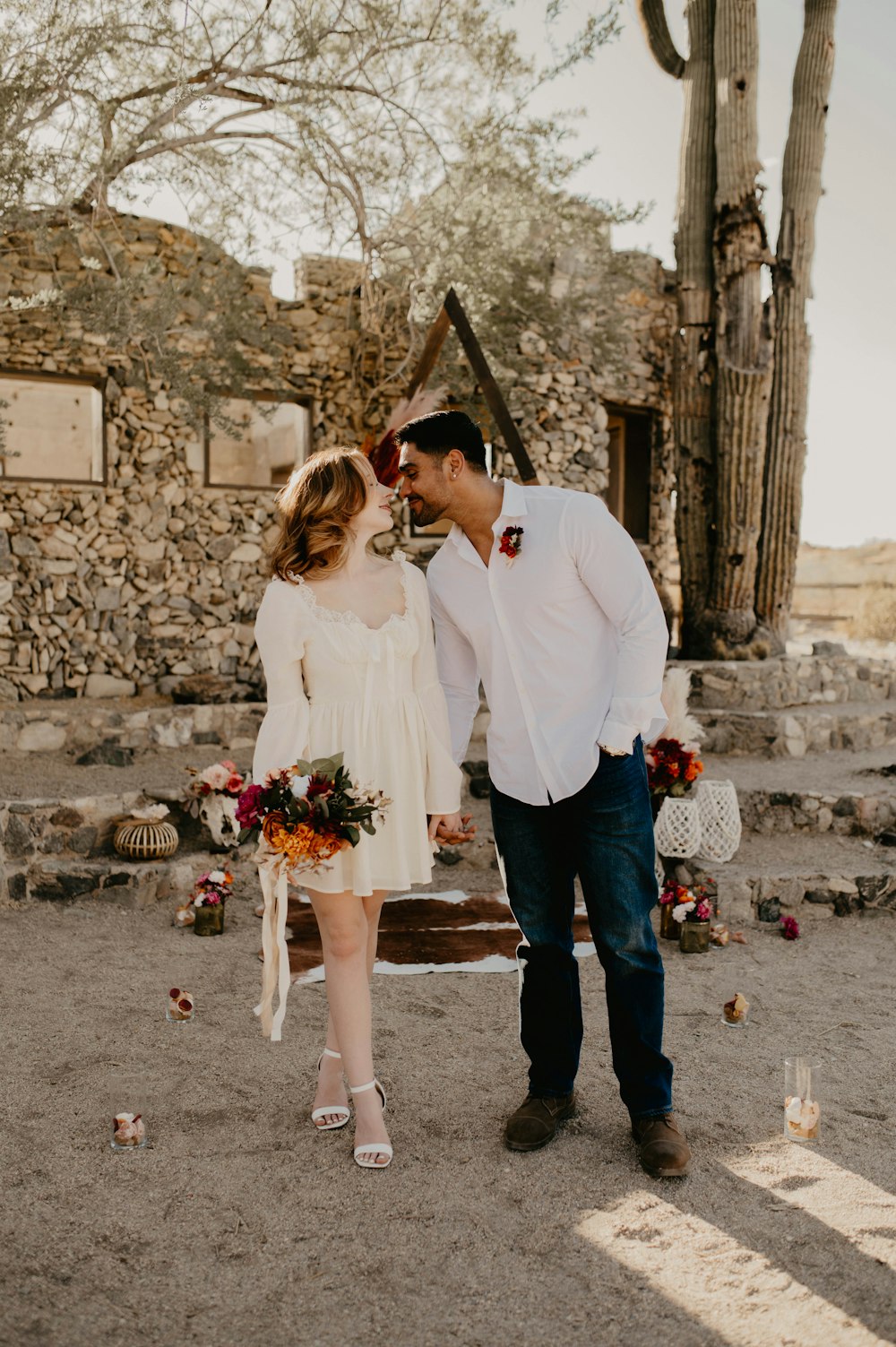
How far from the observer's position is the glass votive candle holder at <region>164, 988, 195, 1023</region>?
4035 millimetres

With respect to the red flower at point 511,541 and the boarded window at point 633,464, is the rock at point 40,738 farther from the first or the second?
the boarded window at point 633,464

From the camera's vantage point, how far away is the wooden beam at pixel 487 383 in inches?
301

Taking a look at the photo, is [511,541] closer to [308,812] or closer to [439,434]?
[439,434]

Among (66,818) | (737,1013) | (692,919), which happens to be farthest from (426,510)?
(66,818)

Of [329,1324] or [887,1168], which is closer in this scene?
[329,1324]

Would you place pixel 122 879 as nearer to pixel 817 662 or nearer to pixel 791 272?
pixel 817 662

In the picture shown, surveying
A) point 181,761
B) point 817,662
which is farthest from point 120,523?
point 817,662

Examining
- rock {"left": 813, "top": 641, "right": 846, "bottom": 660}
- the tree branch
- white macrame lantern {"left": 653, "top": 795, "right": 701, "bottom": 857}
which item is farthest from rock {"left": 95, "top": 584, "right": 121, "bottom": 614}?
the tree branch

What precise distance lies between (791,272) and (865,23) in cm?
261

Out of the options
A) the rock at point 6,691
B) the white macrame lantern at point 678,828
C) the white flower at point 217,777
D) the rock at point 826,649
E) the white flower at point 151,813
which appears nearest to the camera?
the white flower at point 217,777

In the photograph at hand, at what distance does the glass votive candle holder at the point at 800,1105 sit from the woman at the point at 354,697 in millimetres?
1210

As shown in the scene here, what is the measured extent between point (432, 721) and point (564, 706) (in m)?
0.39

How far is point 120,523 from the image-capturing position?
9297 mm

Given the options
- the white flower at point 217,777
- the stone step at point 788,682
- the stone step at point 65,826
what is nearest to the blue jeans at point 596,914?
the white flower at point 217,777
